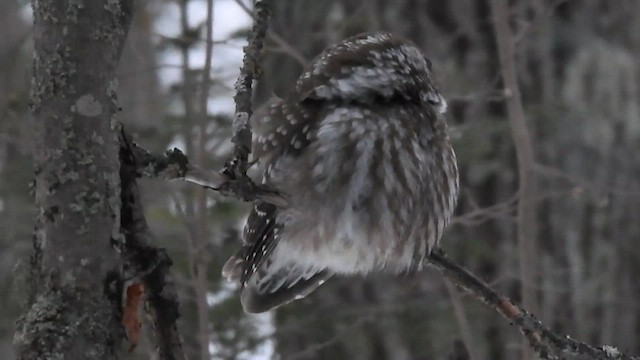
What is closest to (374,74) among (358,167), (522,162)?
(358,167)

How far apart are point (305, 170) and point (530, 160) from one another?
150 cm

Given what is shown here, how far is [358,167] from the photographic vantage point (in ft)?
9.58

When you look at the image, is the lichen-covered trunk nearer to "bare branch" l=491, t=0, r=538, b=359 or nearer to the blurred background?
"bare branch" l=491, t=0, r=538, b=359

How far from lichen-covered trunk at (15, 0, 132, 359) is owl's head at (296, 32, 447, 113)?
1.33 meters

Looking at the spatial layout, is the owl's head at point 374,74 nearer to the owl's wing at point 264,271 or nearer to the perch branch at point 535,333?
the owl's wing at point 264,271

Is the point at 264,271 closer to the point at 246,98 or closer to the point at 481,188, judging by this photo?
the point at 246,98

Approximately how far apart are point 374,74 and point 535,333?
2.82 ft

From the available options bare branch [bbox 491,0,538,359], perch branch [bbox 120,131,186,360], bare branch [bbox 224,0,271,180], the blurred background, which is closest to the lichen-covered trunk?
perch branch [bbox 120,131,186,360]

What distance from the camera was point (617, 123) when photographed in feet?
19.0

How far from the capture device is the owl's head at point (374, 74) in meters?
2.96

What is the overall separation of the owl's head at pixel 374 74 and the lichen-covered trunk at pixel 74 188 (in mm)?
1326

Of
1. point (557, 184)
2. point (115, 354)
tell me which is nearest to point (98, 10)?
point (115, 354)

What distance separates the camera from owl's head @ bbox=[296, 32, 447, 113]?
9.71 feet

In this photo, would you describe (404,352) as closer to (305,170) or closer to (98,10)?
(305,170)
